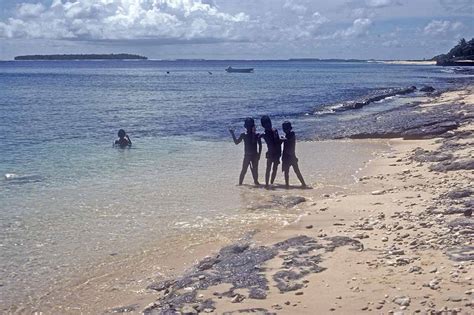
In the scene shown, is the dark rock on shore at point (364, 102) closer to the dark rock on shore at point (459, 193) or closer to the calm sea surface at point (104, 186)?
the calm sea surface at point (104, 186)

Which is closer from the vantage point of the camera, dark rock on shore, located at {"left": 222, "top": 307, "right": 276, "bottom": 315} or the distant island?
dark rock on shore, located at {"left": 222, "top": 307, "right": 276, "bottom": 315}

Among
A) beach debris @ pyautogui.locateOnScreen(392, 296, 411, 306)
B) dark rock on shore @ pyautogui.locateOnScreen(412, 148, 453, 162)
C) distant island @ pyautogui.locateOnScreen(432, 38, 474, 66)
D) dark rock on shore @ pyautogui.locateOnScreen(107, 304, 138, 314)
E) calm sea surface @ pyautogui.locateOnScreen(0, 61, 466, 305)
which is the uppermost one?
distant island @ pyautogui.locateOnScreen(432, 38, 474, 66)

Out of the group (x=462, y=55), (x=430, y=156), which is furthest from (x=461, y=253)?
(x=462, y=55)

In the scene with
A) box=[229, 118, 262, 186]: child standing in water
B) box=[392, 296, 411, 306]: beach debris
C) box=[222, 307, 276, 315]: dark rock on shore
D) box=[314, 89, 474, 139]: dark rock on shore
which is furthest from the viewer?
box=[314, 89, 474, 139]: dark rock on shore

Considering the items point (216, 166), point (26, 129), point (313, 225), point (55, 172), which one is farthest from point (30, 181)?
point (26, 129)

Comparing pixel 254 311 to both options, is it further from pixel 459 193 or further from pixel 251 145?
pixel 251 145

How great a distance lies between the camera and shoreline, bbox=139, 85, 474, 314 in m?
7.34

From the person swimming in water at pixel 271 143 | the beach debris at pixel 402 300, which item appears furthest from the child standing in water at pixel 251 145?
the beach debris at pixel 402 300

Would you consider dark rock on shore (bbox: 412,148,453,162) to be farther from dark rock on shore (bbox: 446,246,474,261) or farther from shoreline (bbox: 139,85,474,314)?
dark rock on shore (bbox: 446,246,474,261)

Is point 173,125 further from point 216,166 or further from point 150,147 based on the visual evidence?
point 216,166

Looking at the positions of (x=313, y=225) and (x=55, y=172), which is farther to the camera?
(x=55, y=172)

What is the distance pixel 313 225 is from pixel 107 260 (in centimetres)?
374

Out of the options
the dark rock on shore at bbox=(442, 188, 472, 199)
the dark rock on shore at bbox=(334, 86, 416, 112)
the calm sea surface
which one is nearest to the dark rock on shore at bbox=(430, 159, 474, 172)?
the calm sea surface

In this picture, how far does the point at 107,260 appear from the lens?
10641mm
